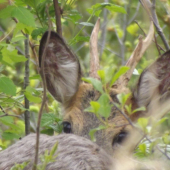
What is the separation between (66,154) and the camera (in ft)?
11.1

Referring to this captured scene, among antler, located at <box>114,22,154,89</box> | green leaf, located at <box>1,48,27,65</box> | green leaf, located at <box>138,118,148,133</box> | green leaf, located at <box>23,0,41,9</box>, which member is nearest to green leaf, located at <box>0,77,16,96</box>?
green leaf, located at <box>1,48,27,65</box>

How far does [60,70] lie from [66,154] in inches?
69.4

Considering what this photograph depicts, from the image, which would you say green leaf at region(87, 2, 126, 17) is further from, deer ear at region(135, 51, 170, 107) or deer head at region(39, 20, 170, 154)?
deer ear at region(135, 51, 170, 107)

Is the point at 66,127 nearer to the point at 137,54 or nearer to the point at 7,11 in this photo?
the point at 137,54

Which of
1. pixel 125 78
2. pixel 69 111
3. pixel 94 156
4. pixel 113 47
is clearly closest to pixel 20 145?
pixel 94 156

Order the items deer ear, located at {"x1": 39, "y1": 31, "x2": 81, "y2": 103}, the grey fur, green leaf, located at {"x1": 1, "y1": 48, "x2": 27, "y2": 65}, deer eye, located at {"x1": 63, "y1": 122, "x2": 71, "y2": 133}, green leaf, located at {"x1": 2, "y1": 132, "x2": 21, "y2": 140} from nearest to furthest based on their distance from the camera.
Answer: the grey fur → green leaf, located at {"x1": 1, "y1": 48, "x2": 27, "y2": 65} → green leaf, located at {"x1": 2, "y1": 132, "x2": 21, "y2": 140} → deer ear, located at {"x1": 39, "y1": 31, "x2": 81, "y2": 103} → deer eye, located at {"x1": 63, "y1": 122, "x2": 71, "y2": 133}

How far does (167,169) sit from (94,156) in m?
0.57

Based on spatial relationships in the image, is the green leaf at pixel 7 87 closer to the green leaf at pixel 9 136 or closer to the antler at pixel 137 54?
the green leaf at pixel 9 136

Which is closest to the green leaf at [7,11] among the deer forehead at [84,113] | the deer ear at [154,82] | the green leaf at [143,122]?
the deer forehead at [84,113]

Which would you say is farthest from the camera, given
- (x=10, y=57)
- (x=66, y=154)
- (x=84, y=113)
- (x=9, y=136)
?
(x=84, y=113)

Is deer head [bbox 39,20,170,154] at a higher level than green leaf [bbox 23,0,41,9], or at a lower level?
lower

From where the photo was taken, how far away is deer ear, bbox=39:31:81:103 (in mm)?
4789

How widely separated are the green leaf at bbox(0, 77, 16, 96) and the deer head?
1.87 feet

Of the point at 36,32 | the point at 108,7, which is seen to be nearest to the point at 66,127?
the point at 36,32
